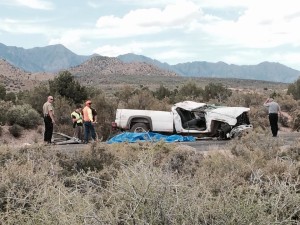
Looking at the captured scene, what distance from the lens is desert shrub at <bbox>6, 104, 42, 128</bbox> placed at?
2920cm

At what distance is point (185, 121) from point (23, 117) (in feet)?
41.1

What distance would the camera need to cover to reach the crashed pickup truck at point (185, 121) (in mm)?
19969

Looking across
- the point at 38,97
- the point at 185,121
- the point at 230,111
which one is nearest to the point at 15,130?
the point at 38,97

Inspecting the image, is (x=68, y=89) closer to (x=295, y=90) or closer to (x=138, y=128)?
(x=138, y=128)

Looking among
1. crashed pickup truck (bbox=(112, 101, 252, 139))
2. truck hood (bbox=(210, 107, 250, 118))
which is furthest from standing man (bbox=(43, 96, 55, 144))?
truck hood (bbox=(210, 107, 250, 118))

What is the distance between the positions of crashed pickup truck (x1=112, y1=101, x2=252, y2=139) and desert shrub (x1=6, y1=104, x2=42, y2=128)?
10.9m

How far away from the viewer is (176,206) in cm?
475

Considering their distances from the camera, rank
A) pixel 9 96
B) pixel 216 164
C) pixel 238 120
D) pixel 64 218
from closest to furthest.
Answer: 1. pixel 64 218
2. pixel 216 164
3. pixel 238 120
4. pixel 9 96

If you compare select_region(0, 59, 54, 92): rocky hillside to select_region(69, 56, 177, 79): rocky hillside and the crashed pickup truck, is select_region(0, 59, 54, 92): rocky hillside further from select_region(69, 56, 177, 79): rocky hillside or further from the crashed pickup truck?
the crashed pickup truck

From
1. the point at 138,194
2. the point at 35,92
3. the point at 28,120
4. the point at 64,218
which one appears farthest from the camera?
the point at 35,92

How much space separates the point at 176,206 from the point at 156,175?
0.57m

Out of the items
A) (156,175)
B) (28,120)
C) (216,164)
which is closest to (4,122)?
(28,120)

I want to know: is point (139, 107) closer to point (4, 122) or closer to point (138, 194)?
point (4, 122)

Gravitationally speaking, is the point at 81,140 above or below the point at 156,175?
below
